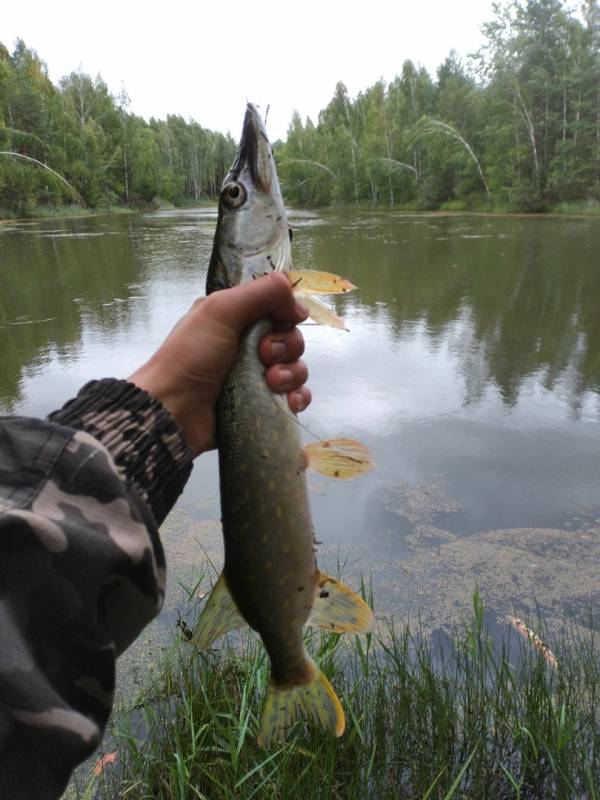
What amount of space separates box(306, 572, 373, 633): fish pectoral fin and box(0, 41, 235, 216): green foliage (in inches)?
1352

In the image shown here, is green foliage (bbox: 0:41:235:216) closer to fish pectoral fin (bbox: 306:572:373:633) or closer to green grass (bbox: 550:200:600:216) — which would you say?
green grass (bbox: 550:200:600:216)

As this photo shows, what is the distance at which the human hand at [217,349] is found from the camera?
5.58 feet

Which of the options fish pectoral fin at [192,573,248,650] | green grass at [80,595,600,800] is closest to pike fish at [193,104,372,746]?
fish pectoral fin at [192,573,248,650]

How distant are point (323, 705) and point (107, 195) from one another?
55511mm

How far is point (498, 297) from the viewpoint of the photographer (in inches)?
374

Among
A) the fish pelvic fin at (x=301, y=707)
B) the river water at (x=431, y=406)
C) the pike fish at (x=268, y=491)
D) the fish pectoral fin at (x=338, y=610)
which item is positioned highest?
the pike fish at (x=268, y=491)

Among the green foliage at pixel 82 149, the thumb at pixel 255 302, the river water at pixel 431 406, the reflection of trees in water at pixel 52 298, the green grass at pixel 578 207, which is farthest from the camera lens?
the green foliage at pixel 82 149

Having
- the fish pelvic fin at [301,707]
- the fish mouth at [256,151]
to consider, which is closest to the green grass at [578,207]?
the fish mouth at [256,151]

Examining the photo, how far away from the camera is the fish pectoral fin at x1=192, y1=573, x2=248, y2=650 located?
67.9 inches

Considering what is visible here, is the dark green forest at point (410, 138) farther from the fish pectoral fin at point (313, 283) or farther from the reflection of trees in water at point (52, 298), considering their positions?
the fish pectoral fin at point (313, 283)

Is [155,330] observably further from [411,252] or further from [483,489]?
[411,252]

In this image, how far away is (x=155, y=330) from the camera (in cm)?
838

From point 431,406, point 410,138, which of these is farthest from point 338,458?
point 410,138

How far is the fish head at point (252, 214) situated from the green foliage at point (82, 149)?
33.9 metres
